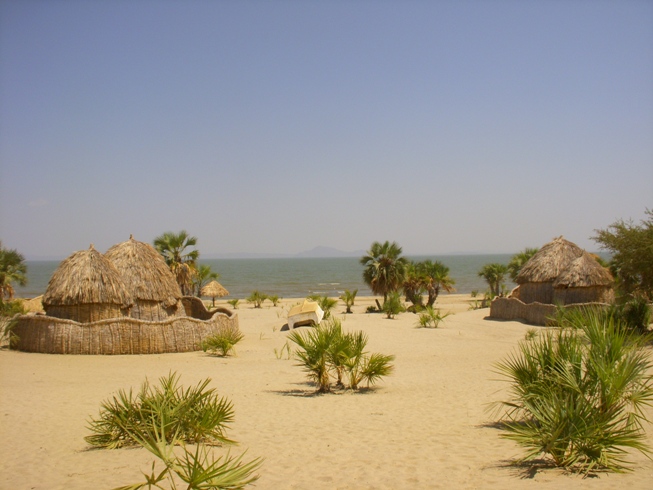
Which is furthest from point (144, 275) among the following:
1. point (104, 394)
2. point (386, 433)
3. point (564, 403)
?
point (564, 403)

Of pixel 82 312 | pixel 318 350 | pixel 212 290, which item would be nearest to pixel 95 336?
pixel 82 312

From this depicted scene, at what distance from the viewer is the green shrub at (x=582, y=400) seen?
5.96 meters

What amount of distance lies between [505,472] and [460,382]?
250 inches

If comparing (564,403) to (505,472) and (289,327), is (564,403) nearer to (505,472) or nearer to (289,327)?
(505,472)

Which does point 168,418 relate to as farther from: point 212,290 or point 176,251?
point 212,290

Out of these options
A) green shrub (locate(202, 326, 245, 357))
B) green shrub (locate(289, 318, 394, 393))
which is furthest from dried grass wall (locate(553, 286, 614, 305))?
green shrub (locate(289, 318, 394, 393))

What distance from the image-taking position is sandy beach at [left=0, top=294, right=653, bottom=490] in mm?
6109

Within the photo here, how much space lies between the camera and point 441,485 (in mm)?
5875

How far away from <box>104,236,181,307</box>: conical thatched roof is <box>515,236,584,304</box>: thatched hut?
1758 centimetres

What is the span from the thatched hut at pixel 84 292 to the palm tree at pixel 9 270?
485 inches

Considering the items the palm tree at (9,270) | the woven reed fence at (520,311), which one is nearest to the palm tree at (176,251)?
the palm tree at (9,270)

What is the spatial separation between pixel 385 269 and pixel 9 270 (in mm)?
20736

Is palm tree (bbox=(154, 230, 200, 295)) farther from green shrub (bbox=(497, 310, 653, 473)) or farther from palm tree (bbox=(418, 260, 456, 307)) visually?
green shrub (bbox=(497, 310, 653, 473))

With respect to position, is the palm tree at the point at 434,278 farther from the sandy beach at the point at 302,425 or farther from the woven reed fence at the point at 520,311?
the sandy beach at the point at 302,425
